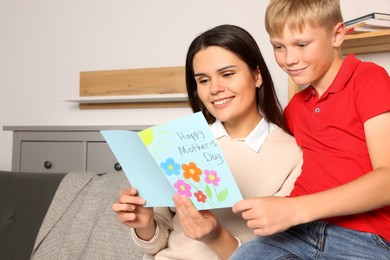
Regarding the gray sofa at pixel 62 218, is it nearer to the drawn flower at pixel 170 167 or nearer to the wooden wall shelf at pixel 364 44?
the drawn flower at pixel 170 167

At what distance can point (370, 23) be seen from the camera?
83.8 inches

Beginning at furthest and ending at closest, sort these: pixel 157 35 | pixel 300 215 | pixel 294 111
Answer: pixel 157 35 < pixel 294 111 < pixel 300 215

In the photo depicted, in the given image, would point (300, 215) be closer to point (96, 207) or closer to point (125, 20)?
point (96, 207)

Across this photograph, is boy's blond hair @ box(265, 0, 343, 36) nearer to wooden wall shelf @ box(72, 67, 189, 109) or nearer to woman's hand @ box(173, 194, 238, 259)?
woman's hand @ box(173, 194, 238, 259)

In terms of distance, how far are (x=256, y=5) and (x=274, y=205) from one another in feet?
6.48

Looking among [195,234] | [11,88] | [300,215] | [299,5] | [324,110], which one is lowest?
[11,88]

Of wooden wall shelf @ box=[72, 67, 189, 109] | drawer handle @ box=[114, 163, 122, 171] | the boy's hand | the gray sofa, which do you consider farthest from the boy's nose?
wooden wall shelf @ box=[72, 67, 189, 109]

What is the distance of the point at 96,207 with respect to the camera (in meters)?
1.85

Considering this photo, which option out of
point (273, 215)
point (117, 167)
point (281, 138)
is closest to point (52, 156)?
point (117, 167)

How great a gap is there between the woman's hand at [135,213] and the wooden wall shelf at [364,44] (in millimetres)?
1112

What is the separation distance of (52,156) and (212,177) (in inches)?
69.4

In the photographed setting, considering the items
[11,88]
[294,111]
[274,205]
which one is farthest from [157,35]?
[274,205]

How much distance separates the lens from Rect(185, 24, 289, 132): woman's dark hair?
4.95ft

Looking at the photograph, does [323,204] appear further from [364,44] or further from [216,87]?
[364,44]
